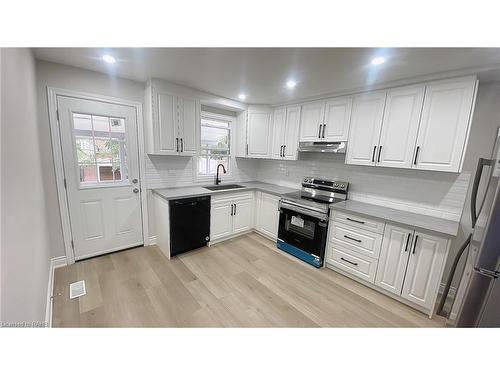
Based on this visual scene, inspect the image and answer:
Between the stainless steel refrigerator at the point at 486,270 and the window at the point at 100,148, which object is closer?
the stainless steel refrigerator at the point at 486,270

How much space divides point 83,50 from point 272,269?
10.1ft

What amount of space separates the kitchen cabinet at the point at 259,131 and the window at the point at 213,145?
442mm

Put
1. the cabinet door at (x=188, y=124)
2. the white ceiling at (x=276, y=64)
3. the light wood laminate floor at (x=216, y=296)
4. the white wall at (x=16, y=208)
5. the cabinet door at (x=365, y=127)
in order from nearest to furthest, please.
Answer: the white wall at (x=16, y=208) → the white ceiling at (x=276, y=64) → the light wood laminate floor at (x=216, y=296) → the cabinet door at (x=365, y=127) → the cabinet door at (x=188, y=124)

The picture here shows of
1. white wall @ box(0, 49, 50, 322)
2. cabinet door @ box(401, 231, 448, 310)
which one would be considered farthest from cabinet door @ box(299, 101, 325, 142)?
white wall @ box(0, 49, 50, 322)

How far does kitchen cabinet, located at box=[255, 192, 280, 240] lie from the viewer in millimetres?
3184

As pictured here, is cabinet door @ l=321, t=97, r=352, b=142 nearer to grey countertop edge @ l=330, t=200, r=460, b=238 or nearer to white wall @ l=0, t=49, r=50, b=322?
grey countertop edge @ l=330, t=200, r=460, b=238

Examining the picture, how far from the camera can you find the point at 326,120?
2738mm

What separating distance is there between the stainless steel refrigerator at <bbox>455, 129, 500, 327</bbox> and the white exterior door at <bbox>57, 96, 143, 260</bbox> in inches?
139

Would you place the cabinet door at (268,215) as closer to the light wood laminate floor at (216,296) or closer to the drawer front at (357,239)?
the light wood laminate floor at (216,296)

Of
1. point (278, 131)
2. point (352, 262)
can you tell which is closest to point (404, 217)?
point (352, 262)

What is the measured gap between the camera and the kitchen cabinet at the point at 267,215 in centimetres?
318

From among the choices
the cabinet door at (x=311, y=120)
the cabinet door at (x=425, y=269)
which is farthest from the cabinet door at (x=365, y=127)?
the cabinet door at (x=425, y=269)

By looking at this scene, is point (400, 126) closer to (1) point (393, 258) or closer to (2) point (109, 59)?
(1) point (393, 258)

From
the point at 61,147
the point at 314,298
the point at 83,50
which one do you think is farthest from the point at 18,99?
the point at 314,298
